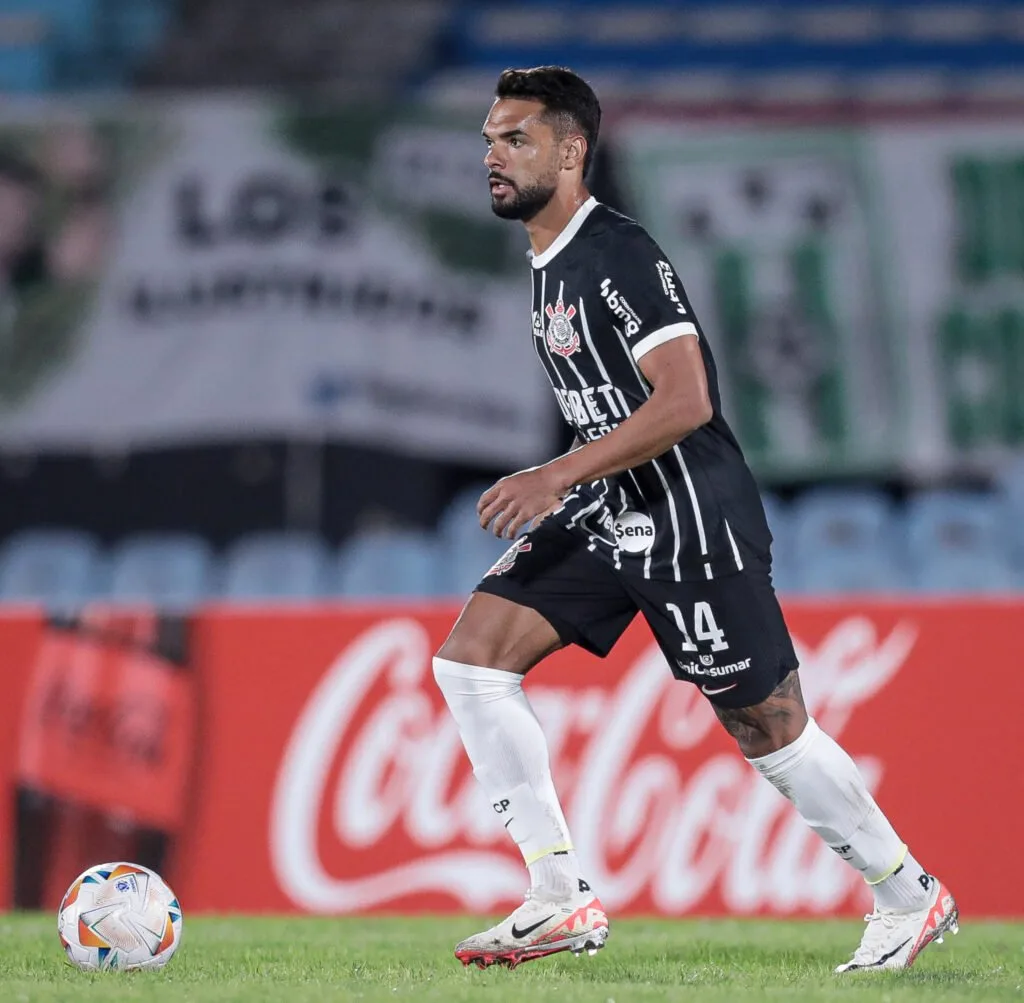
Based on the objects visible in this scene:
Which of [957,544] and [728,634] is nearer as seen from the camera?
[728,634]

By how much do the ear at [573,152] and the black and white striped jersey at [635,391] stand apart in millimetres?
109

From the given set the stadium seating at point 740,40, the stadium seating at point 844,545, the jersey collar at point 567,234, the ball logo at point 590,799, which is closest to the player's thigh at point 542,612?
the jersey collar at point 567,234

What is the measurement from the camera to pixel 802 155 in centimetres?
997

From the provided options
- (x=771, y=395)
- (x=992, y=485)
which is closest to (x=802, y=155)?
(x=771, y=395)

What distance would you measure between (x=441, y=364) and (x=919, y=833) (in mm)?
4289

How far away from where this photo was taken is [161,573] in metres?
9.70

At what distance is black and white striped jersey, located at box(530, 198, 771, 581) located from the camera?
14.0ft

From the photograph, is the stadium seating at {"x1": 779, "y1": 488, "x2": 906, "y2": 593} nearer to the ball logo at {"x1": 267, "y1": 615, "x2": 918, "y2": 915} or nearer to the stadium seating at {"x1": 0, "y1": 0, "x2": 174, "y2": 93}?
the ball logo at {"x1": 267, "y1": 615, "x2": 918, "y2": 915}

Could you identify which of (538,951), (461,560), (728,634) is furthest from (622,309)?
(461,560)

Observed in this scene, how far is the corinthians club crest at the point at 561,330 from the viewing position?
14.3ft

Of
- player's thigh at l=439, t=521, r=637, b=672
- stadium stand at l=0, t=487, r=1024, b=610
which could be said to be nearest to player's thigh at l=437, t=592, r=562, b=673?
player's thigh at l=439, t=521, r=637, b=672

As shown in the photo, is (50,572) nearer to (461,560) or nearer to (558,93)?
(461,560)

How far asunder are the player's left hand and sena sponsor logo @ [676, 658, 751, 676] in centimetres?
58

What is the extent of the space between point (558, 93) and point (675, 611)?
131 cm
